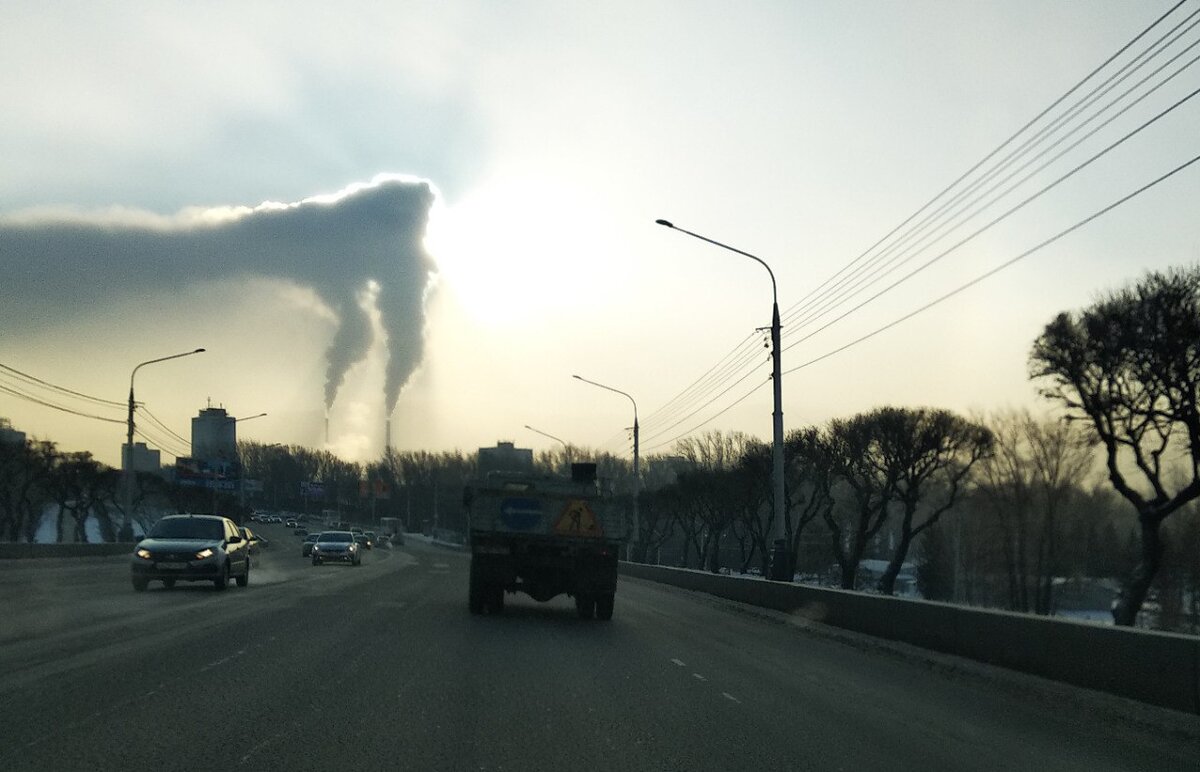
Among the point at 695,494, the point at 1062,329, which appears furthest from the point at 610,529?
the point at 695,494

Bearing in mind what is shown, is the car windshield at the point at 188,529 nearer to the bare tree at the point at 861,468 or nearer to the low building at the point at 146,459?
the bare tree at the point at 861,468

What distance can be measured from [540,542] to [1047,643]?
1057 cm

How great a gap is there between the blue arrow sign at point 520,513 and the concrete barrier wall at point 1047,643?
18.9ft

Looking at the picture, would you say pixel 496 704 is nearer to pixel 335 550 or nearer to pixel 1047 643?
pixel 1047 643

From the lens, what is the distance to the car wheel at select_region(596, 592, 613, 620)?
21.5 metres

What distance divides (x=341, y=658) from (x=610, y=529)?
9.44m

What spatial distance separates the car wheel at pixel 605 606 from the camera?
21453mm

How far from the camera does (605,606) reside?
2153cm

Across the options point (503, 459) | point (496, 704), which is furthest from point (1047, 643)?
point (503, 459)

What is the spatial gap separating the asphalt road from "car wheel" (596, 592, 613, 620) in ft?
10.3

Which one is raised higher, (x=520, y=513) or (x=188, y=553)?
(x=520, y=513)

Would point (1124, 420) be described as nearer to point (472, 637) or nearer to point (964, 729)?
point (472, 637)

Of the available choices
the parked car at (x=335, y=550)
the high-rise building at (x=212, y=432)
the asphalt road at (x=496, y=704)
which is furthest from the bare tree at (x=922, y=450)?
the high-rise building at (x=212, y=432)

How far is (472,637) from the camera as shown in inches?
638
